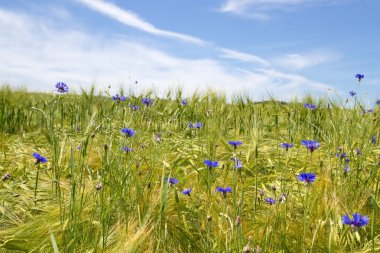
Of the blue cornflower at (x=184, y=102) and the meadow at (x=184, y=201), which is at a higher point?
the blue cornflower at (x=184, y=102)

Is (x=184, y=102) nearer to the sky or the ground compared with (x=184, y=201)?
nearer to the sky

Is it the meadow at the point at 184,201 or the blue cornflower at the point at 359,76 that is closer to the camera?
the meadow at the point at 184,201

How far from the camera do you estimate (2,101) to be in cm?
420

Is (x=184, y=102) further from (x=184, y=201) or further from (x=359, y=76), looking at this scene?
(x=184, y=201)

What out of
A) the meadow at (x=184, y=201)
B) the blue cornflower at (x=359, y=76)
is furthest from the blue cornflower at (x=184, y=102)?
the blue cornflower at (x=359, y=76)

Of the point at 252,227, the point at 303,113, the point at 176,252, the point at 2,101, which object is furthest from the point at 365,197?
the point at 2,101

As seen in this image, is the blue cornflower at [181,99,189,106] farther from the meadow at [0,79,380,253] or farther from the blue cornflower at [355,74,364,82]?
the blue cornflower at [355,74,364,82]

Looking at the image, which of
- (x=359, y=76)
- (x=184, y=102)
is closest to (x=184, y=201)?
(x=359, y=76)

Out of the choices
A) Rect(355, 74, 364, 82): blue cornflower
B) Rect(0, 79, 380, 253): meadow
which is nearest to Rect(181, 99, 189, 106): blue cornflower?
Rect(0, 79, 380, 253): meadow

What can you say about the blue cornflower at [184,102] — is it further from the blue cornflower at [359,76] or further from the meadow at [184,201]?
the blue cornflower at [359,76]

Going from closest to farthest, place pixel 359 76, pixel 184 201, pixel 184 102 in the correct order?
pixel 184 201 → pixel 359 76 → pixel 184 102

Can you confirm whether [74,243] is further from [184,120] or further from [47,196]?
[184,120]

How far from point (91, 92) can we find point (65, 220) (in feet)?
8.90

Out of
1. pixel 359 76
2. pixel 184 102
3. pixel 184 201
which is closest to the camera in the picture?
pixel 184 201
